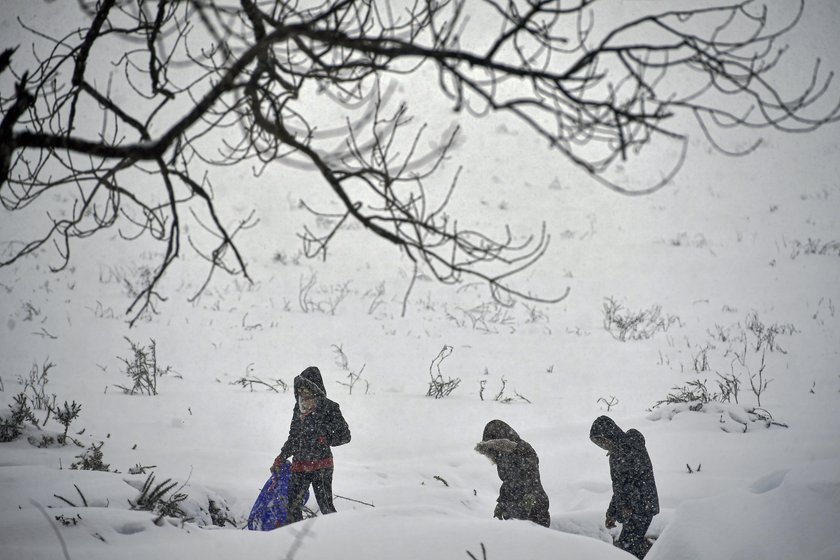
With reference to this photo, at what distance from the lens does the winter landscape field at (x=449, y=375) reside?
298cm

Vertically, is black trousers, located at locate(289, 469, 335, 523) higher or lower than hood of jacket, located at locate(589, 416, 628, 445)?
lower

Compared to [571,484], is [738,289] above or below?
above

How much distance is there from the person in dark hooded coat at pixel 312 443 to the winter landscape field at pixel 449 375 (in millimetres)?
575

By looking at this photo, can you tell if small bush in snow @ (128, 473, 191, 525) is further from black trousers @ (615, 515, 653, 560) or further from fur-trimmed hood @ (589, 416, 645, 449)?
black trousers @ (615, 515, 653, 560)

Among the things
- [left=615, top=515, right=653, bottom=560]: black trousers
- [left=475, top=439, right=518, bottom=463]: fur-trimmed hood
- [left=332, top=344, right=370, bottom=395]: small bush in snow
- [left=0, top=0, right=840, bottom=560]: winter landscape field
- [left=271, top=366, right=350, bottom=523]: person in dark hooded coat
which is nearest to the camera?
[left=0, top=0, right=840, bottom=560]: winter landscape field

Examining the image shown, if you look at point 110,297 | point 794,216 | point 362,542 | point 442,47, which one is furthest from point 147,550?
point 794,216

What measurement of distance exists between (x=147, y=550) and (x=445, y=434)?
4721 mm

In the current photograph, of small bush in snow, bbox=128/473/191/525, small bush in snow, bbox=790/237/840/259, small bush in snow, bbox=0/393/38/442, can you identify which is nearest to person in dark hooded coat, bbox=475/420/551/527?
small bush in snow, bbox=128/473/191/525

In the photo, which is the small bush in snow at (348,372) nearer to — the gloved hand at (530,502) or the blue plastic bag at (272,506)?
the blue plastic bag at (272,506)

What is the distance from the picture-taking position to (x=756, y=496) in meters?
3.00

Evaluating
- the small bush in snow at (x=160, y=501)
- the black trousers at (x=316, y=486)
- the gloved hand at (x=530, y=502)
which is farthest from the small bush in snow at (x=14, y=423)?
the gloved hand at (x=530, y=502)

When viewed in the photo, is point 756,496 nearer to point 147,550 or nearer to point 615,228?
point 147,550

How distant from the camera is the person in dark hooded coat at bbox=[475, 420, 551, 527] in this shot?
171 inches

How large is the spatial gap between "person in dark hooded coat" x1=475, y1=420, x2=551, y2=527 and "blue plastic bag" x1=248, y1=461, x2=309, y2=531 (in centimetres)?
163
